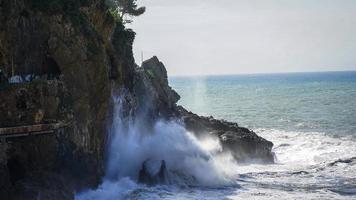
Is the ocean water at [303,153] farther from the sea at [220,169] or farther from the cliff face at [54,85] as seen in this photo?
the cliff face at [54,85]

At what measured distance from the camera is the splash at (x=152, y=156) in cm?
3416

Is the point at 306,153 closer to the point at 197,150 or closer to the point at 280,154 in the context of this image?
the point at 280,154

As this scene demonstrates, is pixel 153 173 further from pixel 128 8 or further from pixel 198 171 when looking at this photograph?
pixel 128 8

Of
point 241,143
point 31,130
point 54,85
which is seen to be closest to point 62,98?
point 54,85

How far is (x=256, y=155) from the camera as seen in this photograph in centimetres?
4600

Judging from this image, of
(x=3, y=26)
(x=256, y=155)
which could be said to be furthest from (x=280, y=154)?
(x=3, y=26)

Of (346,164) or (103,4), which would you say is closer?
(103,4)

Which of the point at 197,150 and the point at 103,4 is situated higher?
the point at 103,4

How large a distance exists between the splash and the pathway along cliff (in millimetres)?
134

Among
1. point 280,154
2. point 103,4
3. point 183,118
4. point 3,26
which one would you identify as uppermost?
point 103,4

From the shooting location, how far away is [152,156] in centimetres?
3672

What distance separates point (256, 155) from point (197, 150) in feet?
27.3

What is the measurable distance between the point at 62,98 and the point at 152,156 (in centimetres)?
1006

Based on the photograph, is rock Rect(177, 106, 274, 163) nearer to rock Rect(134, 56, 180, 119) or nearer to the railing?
rock Rect(134, 56, 180, 119)
